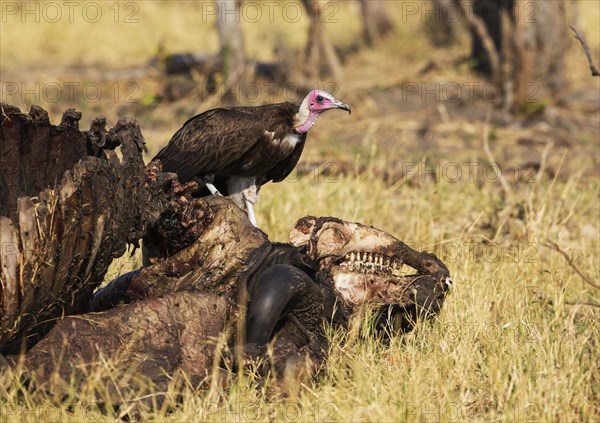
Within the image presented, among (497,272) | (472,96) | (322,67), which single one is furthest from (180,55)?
Result: (497,272)

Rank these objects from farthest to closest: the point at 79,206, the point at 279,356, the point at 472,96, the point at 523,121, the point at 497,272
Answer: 1. the point at 472,96
2. the point at 523,121
3. the point at 497,272
4. the point at 279,356
5. the point at 79,206

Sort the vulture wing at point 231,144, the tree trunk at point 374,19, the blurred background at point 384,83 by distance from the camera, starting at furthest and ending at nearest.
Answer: the tree trunk at point 374,19 < the blurred background at point 384,83 < the vulture wing at point 231,144

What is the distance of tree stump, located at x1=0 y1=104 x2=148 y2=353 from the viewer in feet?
11.2

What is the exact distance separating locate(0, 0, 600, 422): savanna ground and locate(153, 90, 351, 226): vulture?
17.2 inches

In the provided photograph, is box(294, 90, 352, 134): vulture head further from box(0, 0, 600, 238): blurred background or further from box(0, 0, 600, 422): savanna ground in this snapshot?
box(0, 0, 600, 238): blurred background

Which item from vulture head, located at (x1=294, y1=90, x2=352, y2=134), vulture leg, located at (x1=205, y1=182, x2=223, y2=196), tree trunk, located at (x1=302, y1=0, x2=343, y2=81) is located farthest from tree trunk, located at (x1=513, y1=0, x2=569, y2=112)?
vulture leg, located at (x1=205, y1=182, x2=223, y2=196)

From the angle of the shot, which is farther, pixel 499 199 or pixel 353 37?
pixel 353 37

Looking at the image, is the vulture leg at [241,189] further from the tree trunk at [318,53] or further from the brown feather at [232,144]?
the tree trunk at [318,53]

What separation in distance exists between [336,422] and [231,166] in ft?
9.63

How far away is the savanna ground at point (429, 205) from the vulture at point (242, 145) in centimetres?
44

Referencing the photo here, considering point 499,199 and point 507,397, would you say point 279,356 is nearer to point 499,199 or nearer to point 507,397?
point 507,397

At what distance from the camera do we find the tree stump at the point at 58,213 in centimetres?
343

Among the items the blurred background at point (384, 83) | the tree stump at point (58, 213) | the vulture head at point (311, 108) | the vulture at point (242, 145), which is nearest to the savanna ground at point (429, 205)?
the blurred background at point (384, 83)

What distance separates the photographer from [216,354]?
12.1 ft
